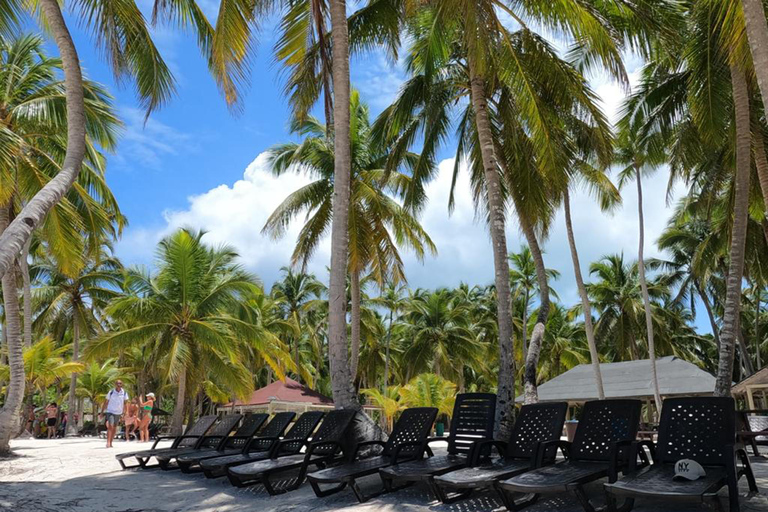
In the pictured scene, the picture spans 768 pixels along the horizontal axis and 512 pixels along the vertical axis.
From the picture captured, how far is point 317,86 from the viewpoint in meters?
11.9

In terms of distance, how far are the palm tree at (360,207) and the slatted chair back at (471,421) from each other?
12.2m

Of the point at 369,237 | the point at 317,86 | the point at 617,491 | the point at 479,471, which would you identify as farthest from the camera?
the point at 369,237

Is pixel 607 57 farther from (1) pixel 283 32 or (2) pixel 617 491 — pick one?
(2) pixel 617 491

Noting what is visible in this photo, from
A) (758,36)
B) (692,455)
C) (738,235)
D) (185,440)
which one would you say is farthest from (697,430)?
(185,440)

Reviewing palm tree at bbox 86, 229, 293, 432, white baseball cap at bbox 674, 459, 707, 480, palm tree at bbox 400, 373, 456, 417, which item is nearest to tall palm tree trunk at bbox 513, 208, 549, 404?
white baseball cap at bbox 674, 459, 707, 480

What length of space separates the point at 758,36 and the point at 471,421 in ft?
16.8

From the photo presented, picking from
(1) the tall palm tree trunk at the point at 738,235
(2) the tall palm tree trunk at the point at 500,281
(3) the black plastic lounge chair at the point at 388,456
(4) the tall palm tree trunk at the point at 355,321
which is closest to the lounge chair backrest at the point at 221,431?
(3) the black plastic lounge chair at the point at 388,456

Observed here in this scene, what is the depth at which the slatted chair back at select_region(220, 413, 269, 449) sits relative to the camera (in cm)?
928

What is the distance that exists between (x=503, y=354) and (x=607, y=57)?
5.38 m

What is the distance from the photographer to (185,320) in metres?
21.0

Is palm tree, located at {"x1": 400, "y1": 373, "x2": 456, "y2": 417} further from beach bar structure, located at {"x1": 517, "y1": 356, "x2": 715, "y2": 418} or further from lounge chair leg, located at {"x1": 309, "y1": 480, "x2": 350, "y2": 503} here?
lounge chair leg, located at {"x1": 309, "y1": 480, "x2": 350, "y2": 503}

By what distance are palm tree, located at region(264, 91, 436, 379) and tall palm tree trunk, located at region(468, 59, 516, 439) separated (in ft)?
27.1

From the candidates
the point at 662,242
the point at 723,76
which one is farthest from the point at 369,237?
the point at 662,242

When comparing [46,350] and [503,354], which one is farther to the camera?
[46,350]
